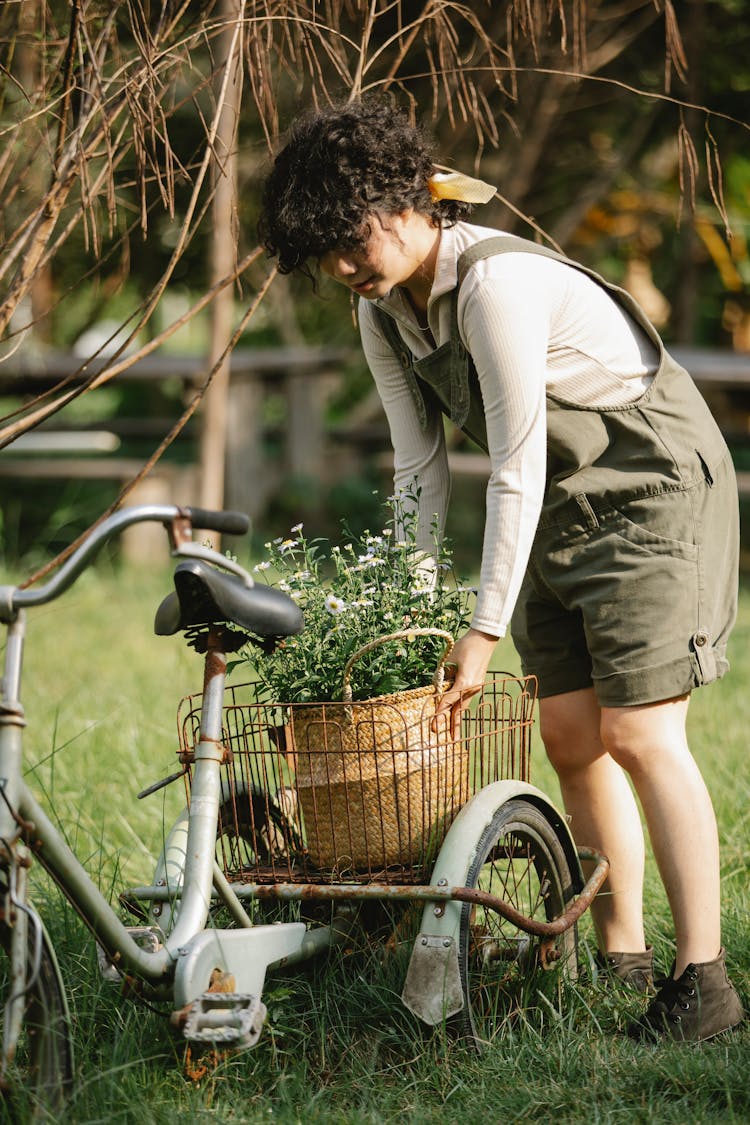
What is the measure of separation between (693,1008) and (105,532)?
4.55 feet

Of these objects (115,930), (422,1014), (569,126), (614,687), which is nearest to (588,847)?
(614,687)

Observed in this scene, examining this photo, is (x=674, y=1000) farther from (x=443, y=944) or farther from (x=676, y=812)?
(x=443, y=944)

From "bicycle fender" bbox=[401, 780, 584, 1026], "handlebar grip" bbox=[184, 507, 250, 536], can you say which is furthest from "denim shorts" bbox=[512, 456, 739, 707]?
"handlebar grip" bbox=[184, 507, 250, 536]

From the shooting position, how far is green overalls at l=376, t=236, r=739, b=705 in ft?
7.73

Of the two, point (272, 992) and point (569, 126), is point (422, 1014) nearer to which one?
point (272, 992)

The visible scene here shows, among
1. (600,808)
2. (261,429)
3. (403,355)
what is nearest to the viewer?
(403,355)

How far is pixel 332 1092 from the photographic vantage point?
85.9 inches

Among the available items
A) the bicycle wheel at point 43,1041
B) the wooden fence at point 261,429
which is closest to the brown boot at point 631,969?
the bicycle wheel at point 43,1041

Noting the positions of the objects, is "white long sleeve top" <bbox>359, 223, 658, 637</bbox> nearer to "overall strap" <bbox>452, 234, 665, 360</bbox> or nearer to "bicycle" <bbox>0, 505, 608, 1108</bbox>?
"overall strap" <bbox>452, 234, 665, 360</bbox>

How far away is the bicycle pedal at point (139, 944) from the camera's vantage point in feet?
6.82

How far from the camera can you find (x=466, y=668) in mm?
2203

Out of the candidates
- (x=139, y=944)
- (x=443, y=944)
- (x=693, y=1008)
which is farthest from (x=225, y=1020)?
(x=693, y=1008)

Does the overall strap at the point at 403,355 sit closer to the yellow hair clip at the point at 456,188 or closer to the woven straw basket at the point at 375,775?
the yellow hair clip at the point at 456,188

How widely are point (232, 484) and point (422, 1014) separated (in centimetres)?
648
